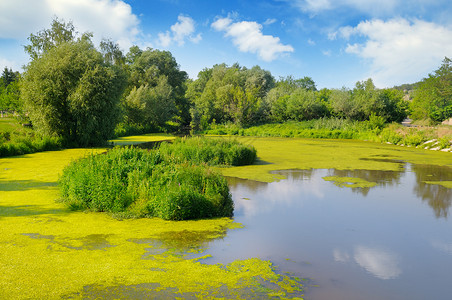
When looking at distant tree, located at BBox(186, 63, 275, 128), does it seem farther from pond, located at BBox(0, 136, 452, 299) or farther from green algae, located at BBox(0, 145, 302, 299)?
green algae, located at BBox(0, 145, 302, 299)

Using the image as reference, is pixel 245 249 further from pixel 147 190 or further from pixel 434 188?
pixel 434 188

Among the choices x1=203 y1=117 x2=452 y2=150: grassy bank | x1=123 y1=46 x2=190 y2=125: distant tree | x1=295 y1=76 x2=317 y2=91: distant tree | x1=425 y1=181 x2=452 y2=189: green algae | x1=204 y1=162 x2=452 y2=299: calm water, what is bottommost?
x1=204 y1=162 x2=452 y2=299: calm water

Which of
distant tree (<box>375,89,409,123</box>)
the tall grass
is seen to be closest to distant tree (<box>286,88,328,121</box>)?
distant tree (<box>375,89,409,123</box>)

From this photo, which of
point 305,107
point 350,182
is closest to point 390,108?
point 305,107

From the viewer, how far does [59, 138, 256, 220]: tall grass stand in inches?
302

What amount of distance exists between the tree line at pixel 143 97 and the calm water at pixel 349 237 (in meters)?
13.8

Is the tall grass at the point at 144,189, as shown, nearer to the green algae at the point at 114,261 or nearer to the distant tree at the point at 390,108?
the green algae at the point at 114,261

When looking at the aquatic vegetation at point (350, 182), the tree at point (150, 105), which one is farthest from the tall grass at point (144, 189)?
the tree at point (150, 105)

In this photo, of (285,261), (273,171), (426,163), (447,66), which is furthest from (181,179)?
(447,66)

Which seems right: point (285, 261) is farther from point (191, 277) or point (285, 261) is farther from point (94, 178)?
point (94, 178)

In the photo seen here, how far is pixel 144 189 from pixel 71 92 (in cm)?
1597

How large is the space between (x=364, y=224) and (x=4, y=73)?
84565 millimetres

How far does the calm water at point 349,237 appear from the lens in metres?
5.14

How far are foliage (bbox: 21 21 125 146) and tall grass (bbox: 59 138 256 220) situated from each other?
42.8ft
